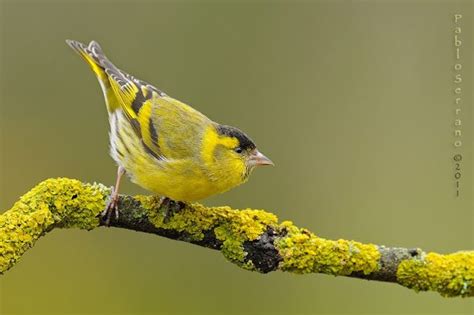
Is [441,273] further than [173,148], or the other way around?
[173,148]

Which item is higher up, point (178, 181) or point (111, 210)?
point (178, 181)

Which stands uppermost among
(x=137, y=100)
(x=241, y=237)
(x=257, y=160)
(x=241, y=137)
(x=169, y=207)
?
(x=137, y=100)

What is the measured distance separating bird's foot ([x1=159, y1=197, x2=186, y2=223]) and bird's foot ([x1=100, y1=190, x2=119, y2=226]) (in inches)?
8.8

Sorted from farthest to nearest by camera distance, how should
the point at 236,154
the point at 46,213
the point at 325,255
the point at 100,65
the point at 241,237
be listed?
the point at 100,65 → the point at 236,154 → the point at 241,237 → the point at 325,255 → the point at 46,213

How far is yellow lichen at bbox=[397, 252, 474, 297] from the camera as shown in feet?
11.6

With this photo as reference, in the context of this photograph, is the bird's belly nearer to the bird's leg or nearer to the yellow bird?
the yellow bird

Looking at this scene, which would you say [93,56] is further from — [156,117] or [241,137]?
[241,137]

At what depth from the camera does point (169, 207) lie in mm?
3943

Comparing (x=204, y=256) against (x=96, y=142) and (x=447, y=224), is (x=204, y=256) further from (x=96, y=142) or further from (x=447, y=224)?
(x=447, y=224)

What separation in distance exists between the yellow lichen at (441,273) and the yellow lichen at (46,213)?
1520 mm

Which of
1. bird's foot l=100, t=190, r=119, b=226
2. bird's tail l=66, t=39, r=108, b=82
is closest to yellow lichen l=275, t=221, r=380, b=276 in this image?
bird's foot l=100, t=190, r=119, b=226

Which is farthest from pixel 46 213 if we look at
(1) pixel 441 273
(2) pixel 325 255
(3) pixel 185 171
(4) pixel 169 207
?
(1) pixel 441 273

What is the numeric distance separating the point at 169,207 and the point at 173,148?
0.67 meters

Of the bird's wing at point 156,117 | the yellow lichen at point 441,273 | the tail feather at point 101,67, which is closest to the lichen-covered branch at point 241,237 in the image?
the yellow lichen at point 441,273
